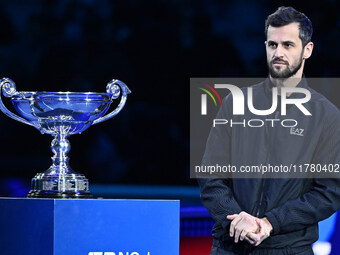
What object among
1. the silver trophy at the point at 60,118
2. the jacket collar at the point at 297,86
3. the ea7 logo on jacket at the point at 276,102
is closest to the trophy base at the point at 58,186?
the silver trophy at the point at 60,118

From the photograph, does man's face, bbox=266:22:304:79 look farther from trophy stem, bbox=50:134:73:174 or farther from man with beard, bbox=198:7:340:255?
trophy stem, bbox=50:134:73:174

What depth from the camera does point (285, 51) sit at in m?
2.53

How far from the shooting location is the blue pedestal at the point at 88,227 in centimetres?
196

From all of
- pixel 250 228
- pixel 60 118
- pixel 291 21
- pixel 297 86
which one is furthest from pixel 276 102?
pixel 60 118

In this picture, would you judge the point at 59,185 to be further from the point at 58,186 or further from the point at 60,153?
the point at 60,153

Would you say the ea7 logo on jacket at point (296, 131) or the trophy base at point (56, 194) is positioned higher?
the ea7 logo on jacket at point (296, 131)

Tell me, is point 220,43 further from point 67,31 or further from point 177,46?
point 67,31

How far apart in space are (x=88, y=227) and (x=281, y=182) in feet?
2.26

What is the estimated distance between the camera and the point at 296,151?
96.1 inches

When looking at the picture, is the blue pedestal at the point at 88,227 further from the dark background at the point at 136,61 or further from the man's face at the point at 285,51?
the dark background at the point at 136,61

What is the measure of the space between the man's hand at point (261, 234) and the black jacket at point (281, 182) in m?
0.02

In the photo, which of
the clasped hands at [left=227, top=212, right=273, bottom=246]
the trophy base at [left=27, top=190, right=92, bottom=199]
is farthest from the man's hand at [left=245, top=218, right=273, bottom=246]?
the trophy base at [left=27, top=190, right=92, bottom=199]

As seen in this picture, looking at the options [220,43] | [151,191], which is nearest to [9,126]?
[151,191]

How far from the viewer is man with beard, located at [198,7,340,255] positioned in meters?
2.38
